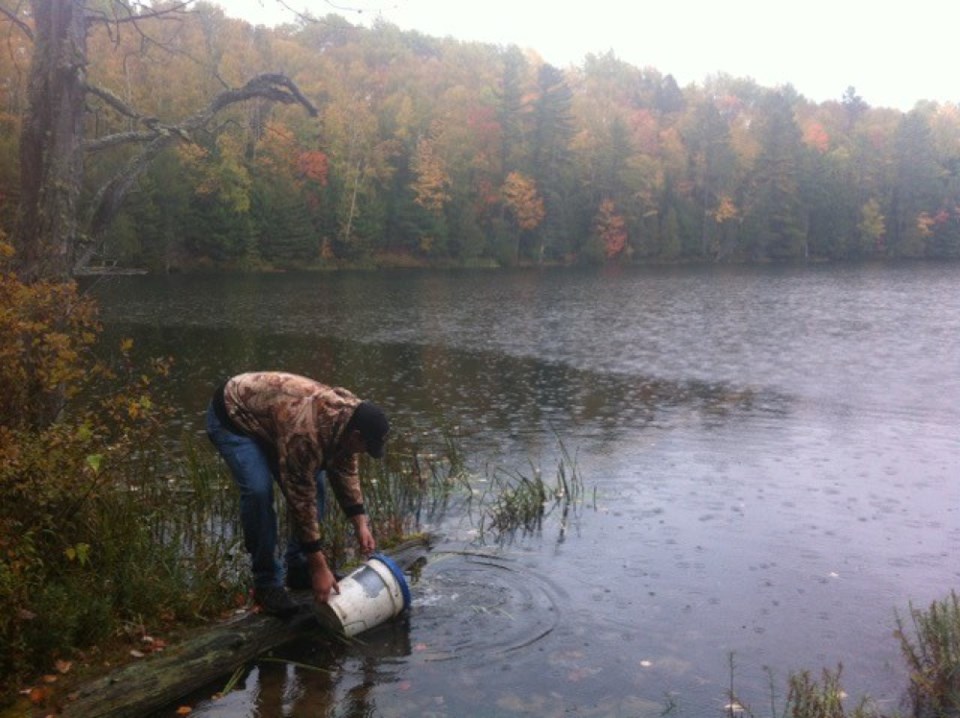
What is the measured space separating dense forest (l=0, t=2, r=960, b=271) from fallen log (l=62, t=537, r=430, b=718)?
41.3 m

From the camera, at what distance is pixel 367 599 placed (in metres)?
6.06

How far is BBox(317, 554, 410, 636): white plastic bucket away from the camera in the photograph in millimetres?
5949

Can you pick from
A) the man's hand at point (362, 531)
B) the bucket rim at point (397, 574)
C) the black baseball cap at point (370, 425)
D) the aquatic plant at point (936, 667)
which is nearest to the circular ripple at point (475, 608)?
the bucket rim at point (397, 574)

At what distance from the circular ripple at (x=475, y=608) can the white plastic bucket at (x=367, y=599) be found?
333 mm

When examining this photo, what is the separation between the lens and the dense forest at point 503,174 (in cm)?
5916

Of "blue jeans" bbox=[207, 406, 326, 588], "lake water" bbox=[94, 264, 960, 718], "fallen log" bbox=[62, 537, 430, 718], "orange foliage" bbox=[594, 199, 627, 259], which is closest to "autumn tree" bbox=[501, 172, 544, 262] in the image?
"orange foliage" bbox=[594, 199, 627, 259]

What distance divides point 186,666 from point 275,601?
812 millimetres

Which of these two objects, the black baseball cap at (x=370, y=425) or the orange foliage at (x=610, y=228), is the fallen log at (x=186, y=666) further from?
the orange foliage at (x=610, y=228)

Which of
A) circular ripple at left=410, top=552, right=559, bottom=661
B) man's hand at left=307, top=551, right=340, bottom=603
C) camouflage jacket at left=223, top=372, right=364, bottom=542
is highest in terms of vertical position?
camouflage jacket at left=223, top=372, right=364, bottom=542

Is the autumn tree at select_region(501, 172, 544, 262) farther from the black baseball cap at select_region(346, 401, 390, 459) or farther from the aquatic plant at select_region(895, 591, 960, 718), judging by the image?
the black baseball cap at select_region(346, 401, 390, 459)

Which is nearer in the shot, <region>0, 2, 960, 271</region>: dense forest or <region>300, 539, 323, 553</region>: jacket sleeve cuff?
<region>300, 539, 323, 553</region>: jacket sleeve cuff

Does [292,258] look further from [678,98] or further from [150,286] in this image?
[678,98]

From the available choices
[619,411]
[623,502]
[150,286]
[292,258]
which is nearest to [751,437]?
[619,411]

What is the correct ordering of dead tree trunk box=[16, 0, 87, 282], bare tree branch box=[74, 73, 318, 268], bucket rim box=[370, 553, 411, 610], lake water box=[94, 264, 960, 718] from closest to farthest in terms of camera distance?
lake water box=[94, 264, 960, 718], bucket rim box=[370, 553, 411, 610], dead tree trunk box=[16, 0, 87, 282], bare tree branch box=[74, 73, 318, 268]
